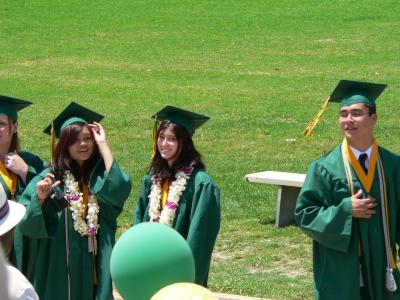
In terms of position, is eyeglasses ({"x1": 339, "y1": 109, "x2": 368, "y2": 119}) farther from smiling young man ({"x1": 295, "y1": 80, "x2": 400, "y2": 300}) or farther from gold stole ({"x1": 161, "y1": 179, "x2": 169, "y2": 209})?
gold stole ({"x1": 161, "y1": 179, "x2": 169, "y2": 209})

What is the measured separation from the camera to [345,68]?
25141mm

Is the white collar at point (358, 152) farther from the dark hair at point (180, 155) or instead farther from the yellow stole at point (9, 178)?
the yellow stole at point (9, 178)

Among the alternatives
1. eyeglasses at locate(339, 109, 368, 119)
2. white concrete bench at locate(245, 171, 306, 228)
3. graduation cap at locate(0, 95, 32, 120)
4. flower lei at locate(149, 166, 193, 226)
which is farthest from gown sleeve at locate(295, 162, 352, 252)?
white concrete bench at locate(245, 171, 306, 228)

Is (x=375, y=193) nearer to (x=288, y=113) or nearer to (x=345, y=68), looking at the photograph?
(x=288, y=113)

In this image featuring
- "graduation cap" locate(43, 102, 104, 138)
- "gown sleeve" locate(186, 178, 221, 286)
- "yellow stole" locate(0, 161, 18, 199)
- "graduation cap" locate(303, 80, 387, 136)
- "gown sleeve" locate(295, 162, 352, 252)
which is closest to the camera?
"gown sleeve" locate(295, 162, 352, 252)

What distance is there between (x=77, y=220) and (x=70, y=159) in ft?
1.43

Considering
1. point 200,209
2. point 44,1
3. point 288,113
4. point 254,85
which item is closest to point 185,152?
point 200,209

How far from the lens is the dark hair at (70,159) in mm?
7551

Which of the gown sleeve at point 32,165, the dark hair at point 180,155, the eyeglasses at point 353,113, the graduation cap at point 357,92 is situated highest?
the graduation cap at point 357,92

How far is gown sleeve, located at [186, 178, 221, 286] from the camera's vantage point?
7297mm

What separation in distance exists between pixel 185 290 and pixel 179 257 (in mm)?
839

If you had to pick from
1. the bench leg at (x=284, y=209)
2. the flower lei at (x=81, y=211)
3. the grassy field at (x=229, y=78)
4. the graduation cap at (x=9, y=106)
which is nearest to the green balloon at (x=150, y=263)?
the flower lei at (x=81, y=211)

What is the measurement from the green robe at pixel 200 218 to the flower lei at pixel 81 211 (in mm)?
379

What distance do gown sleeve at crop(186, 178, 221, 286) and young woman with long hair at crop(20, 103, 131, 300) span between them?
1.72 ft
